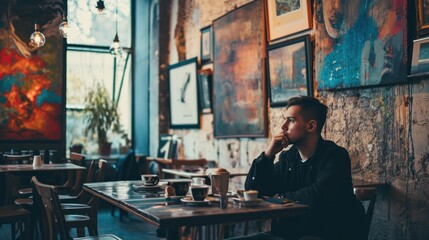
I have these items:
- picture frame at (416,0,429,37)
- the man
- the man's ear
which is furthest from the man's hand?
picture frame at (416,0,429,37)

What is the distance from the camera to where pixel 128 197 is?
2.69 metres

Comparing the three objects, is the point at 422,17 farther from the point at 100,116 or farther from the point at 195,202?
the point at 100,116

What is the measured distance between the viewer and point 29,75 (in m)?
8.02

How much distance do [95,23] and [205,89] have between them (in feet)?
9.98

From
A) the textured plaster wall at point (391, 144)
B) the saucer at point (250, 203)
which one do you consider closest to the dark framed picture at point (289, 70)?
the textured plaster wall at point (391, 144)

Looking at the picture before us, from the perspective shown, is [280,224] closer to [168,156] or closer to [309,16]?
[309,16]

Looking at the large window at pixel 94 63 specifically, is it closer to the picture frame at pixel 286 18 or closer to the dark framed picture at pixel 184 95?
the dark framed picture at pixel 184 95

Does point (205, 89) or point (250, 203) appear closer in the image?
point (250, 203)

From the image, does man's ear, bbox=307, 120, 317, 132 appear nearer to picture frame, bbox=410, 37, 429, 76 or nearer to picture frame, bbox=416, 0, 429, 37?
picture frame, bbox=410, 37, 429, 76

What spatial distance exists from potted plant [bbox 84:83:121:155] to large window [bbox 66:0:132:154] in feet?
0.43

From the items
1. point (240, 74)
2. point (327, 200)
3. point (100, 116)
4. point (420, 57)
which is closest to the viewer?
point (327, 200)

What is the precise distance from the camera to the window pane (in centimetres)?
874

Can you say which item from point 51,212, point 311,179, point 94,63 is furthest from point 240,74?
point 94,63

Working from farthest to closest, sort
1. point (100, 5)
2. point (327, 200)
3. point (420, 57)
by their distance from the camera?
point (100, 5) → point (420, 57) → point (327, 200)
